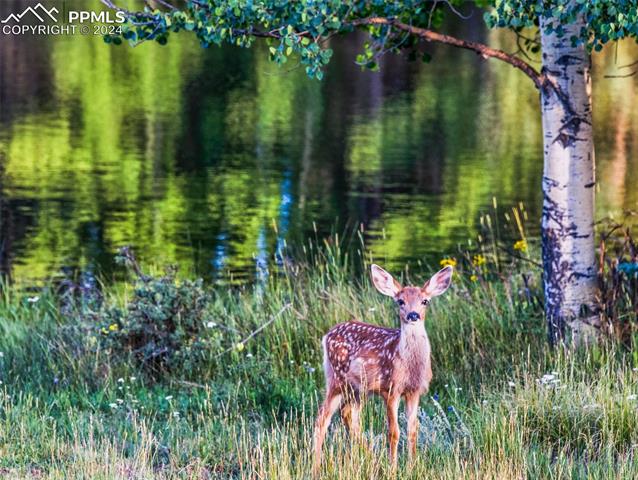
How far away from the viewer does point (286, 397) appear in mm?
8781

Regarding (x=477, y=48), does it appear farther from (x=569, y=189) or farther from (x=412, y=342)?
(x=412, y=342)

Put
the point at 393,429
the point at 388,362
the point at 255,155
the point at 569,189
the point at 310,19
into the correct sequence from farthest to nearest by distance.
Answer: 1. the point at 255,155
2. the point at 569,189
3. the point at 310,19
4. the point at 388,362
5. the point at 393,429

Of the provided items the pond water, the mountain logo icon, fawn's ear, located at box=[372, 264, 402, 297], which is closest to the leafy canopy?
fawn's ear, located at box=[372, 264, 402, 297]

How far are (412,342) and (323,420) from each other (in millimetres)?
710

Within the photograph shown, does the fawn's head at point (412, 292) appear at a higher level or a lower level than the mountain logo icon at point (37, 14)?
lower

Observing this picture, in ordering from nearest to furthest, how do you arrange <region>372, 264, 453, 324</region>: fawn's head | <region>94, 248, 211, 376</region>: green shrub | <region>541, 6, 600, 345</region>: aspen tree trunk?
<region>372, 264, 453, 324</region>: fawn's head, <region>541, 6, 600, 345</region>: aspen tree trunk, <region>94, 248, 211, 376</region>: green shrub

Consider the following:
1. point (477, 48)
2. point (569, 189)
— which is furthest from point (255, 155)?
point (569, 189)

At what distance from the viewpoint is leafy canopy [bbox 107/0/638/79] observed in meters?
7.59

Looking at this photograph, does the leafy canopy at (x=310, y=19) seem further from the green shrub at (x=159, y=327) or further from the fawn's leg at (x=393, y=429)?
the fawn's leg at (x=393, y=429)

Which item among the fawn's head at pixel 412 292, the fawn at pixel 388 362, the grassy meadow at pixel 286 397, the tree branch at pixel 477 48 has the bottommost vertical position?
the grassy meadow at pixel 286 397

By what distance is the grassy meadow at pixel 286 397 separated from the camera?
6.93 metres

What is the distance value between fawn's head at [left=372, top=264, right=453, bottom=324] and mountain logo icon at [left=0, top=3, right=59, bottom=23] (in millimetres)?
35442

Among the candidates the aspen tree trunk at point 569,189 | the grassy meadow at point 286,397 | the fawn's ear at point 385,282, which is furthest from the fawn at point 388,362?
the aspen tree trunk at point 569,189

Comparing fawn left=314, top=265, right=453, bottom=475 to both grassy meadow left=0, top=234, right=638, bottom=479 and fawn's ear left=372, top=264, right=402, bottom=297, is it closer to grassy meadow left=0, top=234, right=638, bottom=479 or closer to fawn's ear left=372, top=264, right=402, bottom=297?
fawn's ear left=372, top=264, right=402, bottom=297
